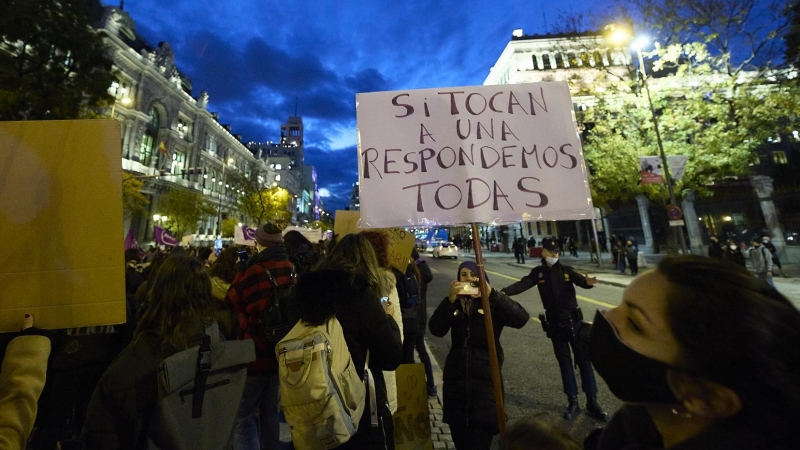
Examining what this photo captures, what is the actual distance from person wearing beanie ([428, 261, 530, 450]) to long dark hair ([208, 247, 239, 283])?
261 centimetres

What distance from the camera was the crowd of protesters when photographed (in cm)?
71

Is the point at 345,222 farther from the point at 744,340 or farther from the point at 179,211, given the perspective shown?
the point at 179,211

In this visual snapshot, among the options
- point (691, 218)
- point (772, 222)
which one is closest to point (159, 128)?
point (691, 218)

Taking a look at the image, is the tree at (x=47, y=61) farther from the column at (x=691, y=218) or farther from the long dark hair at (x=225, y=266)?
the column at (x=691, y=218)

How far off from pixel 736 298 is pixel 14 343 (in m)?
2.40

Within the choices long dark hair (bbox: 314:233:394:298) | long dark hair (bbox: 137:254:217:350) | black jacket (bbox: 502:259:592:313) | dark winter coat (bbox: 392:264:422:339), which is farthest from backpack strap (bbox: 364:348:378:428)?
black jacket (bbox: 502:259:592:313)

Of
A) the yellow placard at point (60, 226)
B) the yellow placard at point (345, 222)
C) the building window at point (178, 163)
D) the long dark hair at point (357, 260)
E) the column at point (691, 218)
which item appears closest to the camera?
the yellow placard at point (60, 226)

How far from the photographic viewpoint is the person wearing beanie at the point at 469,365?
244cm

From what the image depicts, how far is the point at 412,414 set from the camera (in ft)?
8.48

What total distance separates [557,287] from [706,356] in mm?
3542

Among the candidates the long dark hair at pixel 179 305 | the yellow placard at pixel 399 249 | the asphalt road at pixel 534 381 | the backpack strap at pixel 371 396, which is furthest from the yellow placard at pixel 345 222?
the backpack strap at pixel 371 396

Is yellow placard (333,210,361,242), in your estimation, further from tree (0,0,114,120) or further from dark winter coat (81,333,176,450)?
tree (0,0,114,120)

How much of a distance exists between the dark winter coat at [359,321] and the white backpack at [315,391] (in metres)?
0.17

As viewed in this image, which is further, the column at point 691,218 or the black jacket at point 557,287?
the column at point 691,218
